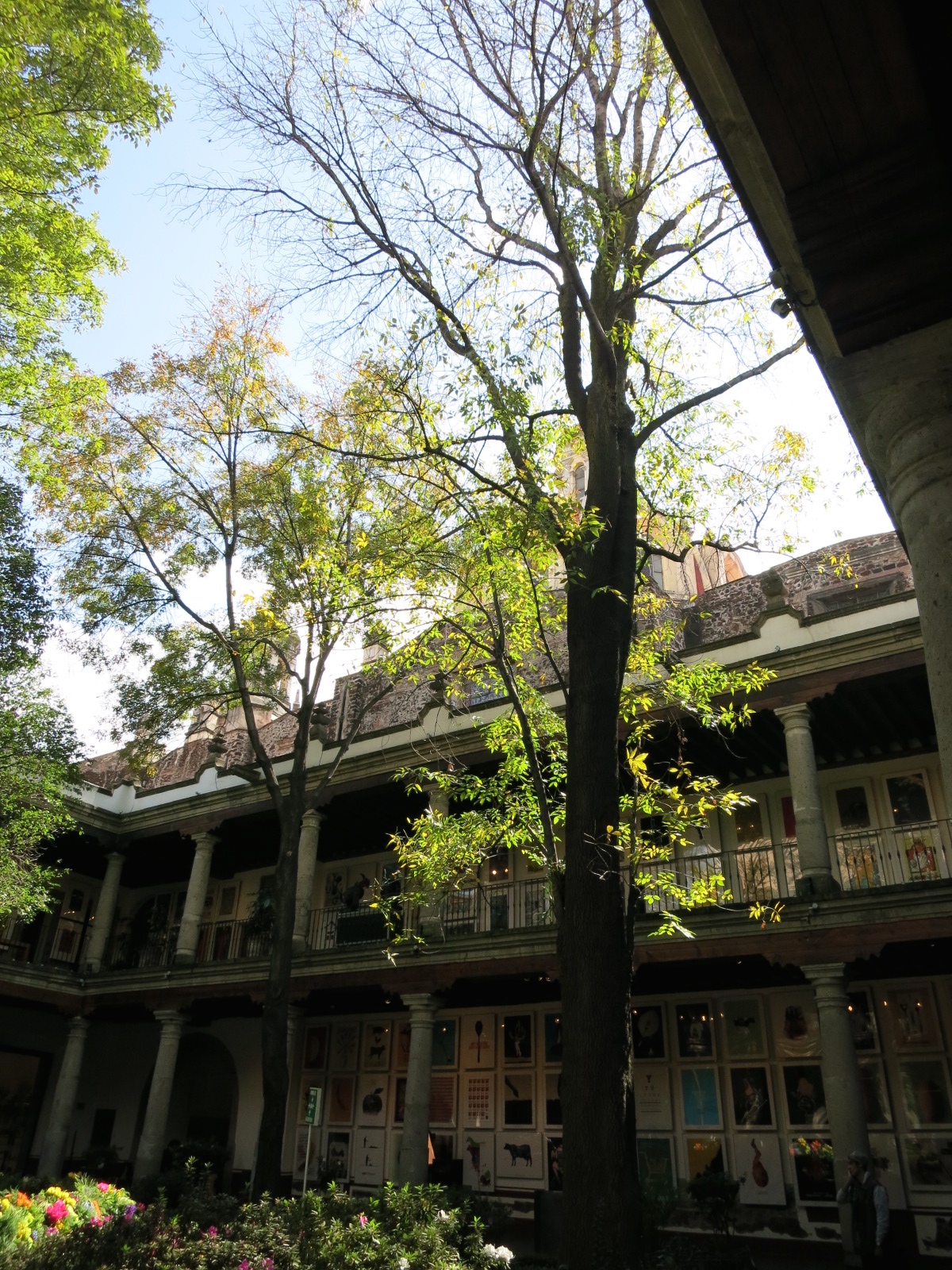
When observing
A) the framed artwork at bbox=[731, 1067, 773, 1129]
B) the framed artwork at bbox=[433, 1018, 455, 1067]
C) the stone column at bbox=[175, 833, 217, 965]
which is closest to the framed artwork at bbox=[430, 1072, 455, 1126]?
the framed artwork at bbox=[433, 1018, 455, 1067]

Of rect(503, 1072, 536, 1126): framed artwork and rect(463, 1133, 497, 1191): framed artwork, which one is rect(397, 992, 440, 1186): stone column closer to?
rect(463, 1133, 497, 1191): framed artwork

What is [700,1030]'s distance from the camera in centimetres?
1477

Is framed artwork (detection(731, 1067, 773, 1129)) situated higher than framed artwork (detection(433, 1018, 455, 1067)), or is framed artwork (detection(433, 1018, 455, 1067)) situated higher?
framed artwork (detection(433, 1018, 455, 1067))

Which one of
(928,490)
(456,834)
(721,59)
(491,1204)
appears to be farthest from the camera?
(491,1204)

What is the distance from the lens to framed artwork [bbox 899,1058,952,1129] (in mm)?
12453

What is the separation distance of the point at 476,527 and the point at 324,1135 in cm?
1555

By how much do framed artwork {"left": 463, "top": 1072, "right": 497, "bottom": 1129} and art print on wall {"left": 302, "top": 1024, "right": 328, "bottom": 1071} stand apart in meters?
3.71

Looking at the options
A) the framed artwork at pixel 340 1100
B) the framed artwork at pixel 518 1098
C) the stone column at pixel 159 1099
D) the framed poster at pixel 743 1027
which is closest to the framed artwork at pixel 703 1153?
the framed poster at pixel 743 1027

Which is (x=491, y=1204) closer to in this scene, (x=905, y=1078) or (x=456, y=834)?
(x=456, y=834)

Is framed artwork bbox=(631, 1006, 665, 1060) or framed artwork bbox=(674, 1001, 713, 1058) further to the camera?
framed artwork bbox=(631, 1006, 665, 1060)

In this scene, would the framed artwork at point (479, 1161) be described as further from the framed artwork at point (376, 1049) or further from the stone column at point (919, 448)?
the stone column at point (919, 448)

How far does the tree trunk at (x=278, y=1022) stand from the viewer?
10891mm

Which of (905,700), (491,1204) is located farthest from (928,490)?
(905,700)

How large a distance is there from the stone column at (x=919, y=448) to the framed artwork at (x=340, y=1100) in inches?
721
